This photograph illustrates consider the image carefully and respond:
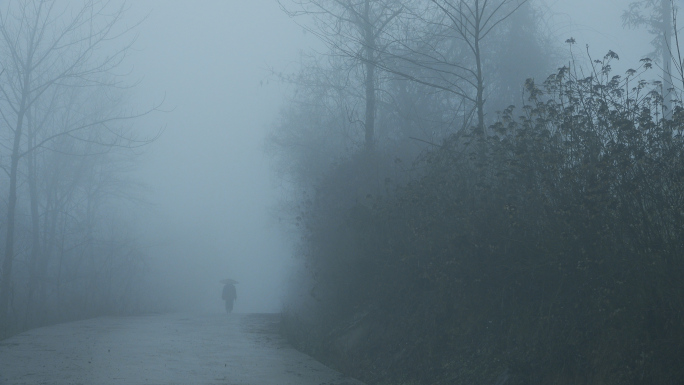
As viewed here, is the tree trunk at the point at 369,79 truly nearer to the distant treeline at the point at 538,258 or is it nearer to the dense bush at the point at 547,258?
the distant treeline at the point at 538,258

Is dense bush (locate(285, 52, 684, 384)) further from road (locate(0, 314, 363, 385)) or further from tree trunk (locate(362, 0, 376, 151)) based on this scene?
tree trunk (locate(362, 0, 376, 151))

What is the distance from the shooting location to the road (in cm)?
1002

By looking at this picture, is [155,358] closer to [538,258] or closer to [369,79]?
[538,258]

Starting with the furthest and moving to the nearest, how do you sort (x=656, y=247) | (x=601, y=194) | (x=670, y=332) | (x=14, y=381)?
1. (x=14, y=381)
2. (x=601, y=194)
3. (x=656, y=247)
4. (x=670, y=332)

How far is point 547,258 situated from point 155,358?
6647mm

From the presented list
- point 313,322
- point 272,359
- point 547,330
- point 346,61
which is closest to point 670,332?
point 547,330

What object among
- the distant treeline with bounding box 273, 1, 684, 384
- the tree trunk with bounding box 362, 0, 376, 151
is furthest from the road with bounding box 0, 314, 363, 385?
the tree trunk with bounding box 362, 0, 376, 151

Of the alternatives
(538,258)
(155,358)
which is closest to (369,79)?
(155,358)

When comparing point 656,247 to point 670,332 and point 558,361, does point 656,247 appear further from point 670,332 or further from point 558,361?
point 558,361

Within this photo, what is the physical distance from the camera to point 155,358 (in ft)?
39.2

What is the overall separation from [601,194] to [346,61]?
47.0ft

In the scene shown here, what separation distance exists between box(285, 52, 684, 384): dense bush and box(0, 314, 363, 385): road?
114 centimetres

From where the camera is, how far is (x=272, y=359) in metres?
12.3

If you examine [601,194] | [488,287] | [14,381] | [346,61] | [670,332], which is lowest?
[14,381]
